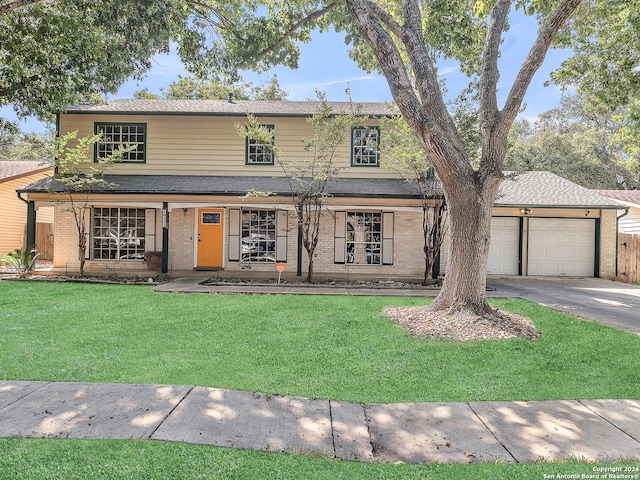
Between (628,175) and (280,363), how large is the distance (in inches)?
1515

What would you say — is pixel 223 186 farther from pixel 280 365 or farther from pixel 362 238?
pixel 280 365

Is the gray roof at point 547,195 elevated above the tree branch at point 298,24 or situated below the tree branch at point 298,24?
below

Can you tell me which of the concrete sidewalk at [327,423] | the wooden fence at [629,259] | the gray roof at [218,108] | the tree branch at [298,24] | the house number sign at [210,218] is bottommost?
the concrete sidewalk at [327,423]

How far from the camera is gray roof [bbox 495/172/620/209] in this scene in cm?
1389

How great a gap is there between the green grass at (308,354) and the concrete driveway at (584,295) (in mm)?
1136

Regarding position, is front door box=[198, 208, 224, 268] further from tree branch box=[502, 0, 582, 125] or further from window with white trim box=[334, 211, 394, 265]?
tree branch box=[502, 0, 582, 125]

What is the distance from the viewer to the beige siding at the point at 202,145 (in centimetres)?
1370

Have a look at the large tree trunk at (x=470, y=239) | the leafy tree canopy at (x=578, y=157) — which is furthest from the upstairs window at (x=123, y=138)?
the leafy tree canopy at (x=578, y=157)

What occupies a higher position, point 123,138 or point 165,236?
point 123,138

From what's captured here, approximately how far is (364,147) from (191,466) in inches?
485

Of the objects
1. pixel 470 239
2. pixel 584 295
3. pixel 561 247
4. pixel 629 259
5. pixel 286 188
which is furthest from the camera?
pixel 561 247

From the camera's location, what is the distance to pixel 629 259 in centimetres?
1416

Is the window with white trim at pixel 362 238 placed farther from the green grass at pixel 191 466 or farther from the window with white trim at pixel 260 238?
the green grass at pixel 191 466

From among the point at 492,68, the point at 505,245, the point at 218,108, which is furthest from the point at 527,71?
the point at 218,108
